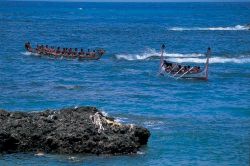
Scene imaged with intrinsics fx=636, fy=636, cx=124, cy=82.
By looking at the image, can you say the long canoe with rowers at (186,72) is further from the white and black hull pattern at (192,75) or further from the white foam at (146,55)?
the white foam at (146,55)

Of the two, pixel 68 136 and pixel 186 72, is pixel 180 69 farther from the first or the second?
pixel 68 136

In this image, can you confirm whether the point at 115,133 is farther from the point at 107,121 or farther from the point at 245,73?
the point at 245,73

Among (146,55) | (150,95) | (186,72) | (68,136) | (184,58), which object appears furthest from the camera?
(146,55)

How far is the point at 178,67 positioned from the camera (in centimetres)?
5809

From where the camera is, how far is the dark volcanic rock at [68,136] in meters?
30.0

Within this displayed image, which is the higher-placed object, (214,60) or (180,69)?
(214,60)

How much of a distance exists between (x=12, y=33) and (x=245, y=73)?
57.4 meters

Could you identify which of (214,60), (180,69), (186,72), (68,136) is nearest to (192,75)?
(186,72)

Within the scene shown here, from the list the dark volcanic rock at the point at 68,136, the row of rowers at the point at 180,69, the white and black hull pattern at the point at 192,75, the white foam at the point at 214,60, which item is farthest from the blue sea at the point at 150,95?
the row of rowers at the point at 180,69

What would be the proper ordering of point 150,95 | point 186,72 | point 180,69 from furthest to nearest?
1. point 180,69
2. point 186,72
3. point 150,95

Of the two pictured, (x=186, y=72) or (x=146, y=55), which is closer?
(x=186, y=72)

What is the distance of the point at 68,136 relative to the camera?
2989 cm

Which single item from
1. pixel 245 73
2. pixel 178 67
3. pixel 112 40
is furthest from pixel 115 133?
pixel 112 40

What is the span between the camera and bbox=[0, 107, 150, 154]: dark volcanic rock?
30.0 meters
